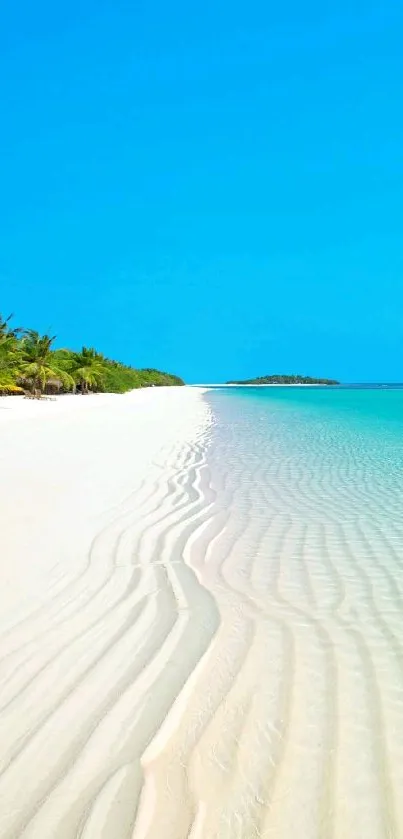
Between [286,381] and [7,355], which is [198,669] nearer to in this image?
[7,355]

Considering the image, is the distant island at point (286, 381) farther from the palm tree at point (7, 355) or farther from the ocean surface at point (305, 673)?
the ocean surface at point (305, 673)

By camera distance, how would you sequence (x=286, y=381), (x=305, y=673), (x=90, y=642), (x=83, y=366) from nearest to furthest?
1. (x=305, y=673)
2. (x=90, y=642)
3. (x=83, y=366)
4. (x=286, y=381)

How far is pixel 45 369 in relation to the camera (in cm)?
3978

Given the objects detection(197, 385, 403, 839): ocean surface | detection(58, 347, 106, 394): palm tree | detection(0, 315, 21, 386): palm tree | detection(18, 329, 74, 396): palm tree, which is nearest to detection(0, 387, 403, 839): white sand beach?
detection(197, 385, 403, 839): ocean surface

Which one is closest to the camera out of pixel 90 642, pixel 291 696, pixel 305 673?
pixel 291 696

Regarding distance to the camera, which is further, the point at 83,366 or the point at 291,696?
the point at 83,366

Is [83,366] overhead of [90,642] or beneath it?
overhead

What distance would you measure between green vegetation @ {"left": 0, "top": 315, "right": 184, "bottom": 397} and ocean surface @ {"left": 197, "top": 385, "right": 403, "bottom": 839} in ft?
86.6

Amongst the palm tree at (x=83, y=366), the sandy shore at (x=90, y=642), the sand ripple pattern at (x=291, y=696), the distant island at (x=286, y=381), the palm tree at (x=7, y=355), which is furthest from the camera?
the distant island at (x=286, y=381)

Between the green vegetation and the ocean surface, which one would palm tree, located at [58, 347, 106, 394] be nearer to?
the green vegetation

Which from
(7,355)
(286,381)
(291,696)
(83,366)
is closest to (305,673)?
(291,696)

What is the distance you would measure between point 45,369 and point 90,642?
38075mm

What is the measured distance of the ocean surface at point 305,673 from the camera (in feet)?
6.86

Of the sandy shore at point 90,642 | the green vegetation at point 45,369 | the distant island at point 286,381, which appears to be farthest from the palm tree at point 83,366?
the distant island at point 286,381
